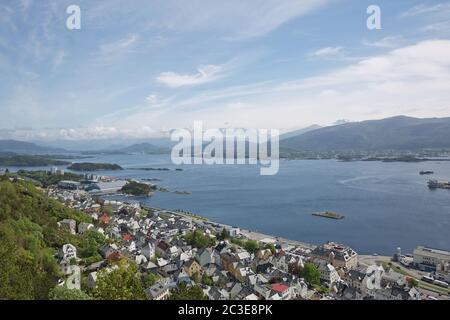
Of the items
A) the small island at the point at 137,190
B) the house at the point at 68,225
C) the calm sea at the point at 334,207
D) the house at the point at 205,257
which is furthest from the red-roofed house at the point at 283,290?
the small island at the point at 137,190

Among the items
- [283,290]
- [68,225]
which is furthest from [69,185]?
[283,290]

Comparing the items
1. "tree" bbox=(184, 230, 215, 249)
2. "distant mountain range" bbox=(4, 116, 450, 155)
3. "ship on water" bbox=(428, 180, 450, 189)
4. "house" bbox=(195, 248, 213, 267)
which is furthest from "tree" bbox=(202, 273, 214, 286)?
"distant mountain range" bbox=(4, 116, 450, 155)

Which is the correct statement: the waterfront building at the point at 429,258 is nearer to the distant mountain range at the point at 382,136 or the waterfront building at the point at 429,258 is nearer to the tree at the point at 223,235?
the tree at the point at 223,235

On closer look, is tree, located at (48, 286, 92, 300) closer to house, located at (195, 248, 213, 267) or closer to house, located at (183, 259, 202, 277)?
house, located at (183, 259, 202, 277)

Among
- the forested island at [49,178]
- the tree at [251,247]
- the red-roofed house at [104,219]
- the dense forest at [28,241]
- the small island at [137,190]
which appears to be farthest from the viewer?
the forested island at [49,178]

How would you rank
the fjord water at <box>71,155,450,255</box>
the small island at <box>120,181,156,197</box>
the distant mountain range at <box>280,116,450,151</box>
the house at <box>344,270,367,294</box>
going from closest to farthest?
the house at <box>344,270,367,294</box> < the fjord water at <box>71,155,450,255</box> < the small island at <box>120,181,156,197</box> < the distant mountain range at <box>280,116,450,151</box>

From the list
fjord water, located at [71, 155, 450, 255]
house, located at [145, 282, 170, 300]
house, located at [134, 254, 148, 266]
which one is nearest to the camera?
house, located at [145, 282, 170, 300]

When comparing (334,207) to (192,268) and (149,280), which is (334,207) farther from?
(149,280)
